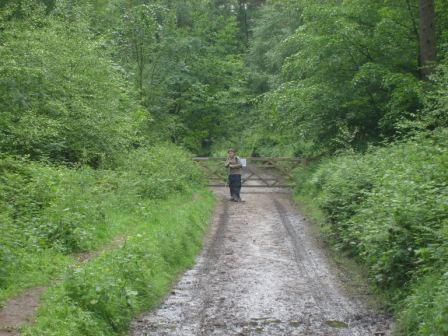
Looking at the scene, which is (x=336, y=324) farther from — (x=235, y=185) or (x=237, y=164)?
(x=237, y=164)

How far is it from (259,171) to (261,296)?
1720 cm

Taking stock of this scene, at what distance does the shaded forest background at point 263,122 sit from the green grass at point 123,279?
2.84 feet

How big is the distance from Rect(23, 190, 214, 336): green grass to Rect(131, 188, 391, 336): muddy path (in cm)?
28

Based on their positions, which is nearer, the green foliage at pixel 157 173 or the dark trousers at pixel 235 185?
the green foliage at pixel 157 173

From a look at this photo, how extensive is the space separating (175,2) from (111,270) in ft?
83.5

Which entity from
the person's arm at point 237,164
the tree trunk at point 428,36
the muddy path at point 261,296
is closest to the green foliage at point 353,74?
the tree trunk at point 428,36

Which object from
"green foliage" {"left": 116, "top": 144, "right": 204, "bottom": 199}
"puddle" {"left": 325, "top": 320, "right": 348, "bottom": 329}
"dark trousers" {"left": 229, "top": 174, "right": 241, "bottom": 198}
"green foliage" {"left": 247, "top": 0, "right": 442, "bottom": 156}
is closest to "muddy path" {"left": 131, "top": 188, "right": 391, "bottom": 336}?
"puddle" {"left": 325, "top": 320, "right": 348, "bottom": 329}

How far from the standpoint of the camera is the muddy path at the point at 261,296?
6.76 metres

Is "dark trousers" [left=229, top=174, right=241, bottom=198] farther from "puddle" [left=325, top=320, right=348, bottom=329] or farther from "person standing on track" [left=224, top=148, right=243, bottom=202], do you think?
"puddle" [left=325, top=320, right=348, bottom=329]

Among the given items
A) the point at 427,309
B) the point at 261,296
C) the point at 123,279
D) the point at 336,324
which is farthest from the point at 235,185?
the point at 427,309

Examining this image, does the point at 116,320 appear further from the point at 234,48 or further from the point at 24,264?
the point at 234,48

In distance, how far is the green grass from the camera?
599 centimetres

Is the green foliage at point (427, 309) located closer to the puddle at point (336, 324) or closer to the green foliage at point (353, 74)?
the puddle at point (336, 324)

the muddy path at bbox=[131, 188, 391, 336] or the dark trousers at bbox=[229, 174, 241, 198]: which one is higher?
the dark trousers at bbox=[229, 174, 241, 198]
